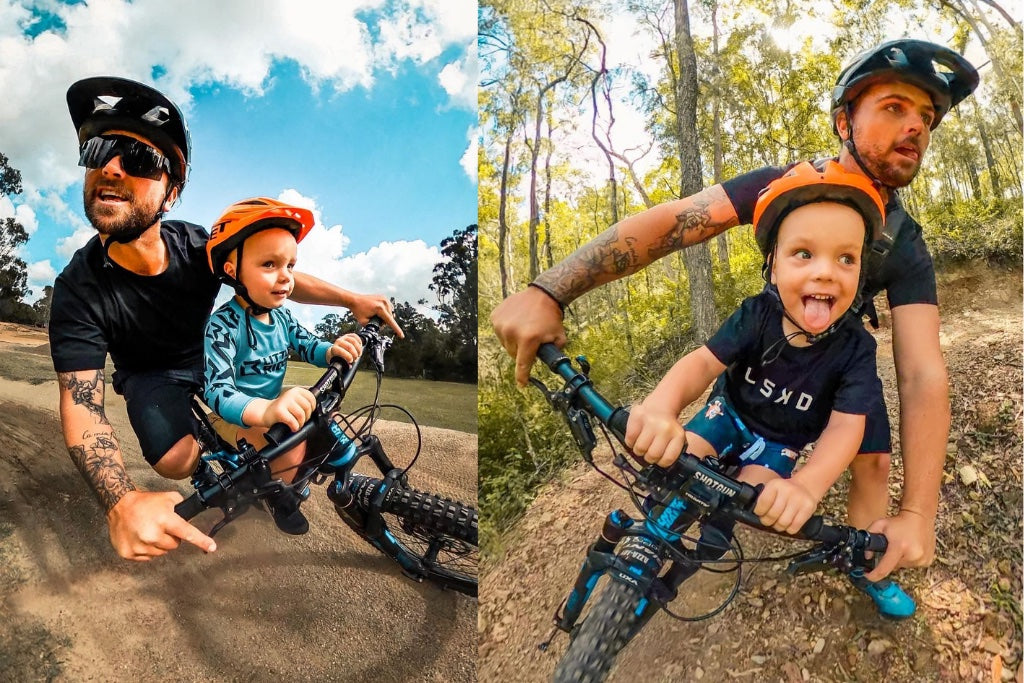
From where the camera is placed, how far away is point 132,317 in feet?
7.09

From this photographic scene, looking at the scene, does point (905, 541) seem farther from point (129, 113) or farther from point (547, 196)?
point (129, 113)

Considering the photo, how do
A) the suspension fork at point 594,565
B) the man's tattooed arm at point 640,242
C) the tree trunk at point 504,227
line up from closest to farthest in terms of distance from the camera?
the suspension fork at point 594,565 → the man's tattooed arm at point 640,242 → the tree trunk at point 504,227

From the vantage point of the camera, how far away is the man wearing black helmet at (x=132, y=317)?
2160mm

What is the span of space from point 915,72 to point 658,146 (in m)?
0.76

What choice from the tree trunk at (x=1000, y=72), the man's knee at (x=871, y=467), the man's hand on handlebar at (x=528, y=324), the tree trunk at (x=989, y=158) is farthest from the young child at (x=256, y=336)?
the tree trunk at (x=1000, y=72)

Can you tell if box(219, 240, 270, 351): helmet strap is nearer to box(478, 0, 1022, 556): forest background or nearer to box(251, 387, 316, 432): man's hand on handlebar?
box(251, 387, 316, 432): man's hand on handlebar

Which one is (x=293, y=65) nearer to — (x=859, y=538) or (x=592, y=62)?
(x=592, y=62)

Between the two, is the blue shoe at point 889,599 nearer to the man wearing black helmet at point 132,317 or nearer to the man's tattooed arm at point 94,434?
the man wearing black helmet at point 132,317

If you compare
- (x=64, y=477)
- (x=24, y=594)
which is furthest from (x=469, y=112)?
(x=24, y=594)

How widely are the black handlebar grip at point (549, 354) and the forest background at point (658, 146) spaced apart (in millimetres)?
334

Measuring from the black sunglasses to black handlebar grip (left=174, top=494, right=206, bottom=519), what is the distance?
103 centimetres

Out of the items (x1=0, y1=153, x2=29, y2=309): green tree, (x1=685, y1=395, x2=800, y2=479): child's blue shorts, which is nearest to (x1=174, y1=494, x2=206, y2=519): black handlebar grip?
(x1=0, y1=153, x2=29, y2=309): green tree

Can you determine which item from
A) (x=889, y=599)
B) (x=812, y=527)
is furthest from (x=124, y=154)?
(x=889, y=599)

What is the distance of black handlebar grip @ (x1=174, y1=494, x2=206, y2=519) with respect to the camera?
6.95 ft
